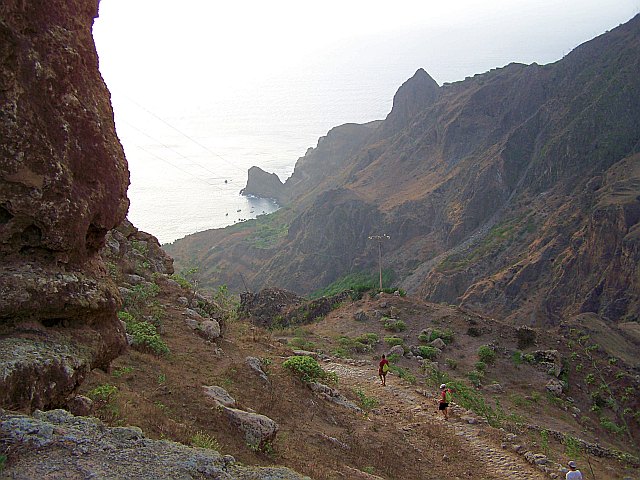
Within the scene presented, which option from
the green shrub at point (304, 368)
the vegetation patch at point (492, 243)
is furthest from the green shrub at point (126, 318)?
the vegetation patch at point (492, 243)

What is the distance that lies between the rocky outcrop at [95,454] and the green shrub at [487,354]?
15016 millimetres

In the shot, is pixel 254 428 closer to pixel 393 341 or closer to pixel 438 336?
pixel 393 341

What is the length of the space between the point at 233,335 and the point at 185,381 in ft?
20.2

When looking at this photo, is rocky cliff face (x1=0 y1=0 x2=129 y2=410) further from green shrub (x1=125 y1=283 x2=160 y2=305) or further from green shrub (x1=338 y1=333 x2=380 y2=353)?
green shrub (x1=338 y1=333 x2=380 y2=353)

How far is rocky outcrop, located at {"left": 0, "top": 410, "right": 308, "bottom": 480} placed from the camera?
14.8ft

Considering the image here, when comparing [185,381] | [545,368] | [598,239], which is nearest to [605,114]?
[598,239]

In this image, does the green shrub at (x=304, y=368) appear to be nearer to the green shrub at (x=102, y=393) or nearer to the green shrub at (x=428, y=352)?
the green shrub at (x=102, y=393)

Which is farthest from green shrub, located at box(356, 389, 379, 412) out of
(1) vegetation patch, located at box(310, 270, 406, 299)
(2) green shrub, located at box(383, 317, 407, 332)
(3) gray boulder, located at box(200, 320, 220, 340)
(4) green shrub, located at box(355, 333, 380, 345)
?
(1) vegetation patch, located at box(310, 270, 406, 299)

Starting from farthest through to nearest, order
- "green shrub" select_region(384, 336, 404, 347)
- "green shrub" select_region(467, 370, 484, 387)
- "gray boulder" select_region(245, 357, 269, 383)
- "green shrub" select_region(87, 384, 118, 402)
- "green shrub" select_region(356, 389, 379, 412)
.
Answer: "green shrub" select_region(384, 336, 404, 347) → "green shrub" select_region(467, 370, 484, 387) → "green shrub" select_region(356, 389, 379, 412) → "gray boulder" select_region(245, 357, 269, 383) → "green shrub" select_region(87, 384, 118, 402)

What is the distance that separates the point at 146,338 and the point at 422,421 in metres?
6.54

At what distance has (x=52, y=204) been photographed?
18.7 feet

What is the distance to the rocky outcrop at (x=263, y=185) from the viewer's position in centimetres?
9812

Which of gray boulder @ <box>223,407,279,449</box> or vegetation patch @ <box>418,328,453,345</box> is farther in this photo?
vegetation patch @ <box>418,328,453,345</box>

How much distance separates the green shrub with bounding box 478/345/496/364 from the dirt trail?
4.49 metres
